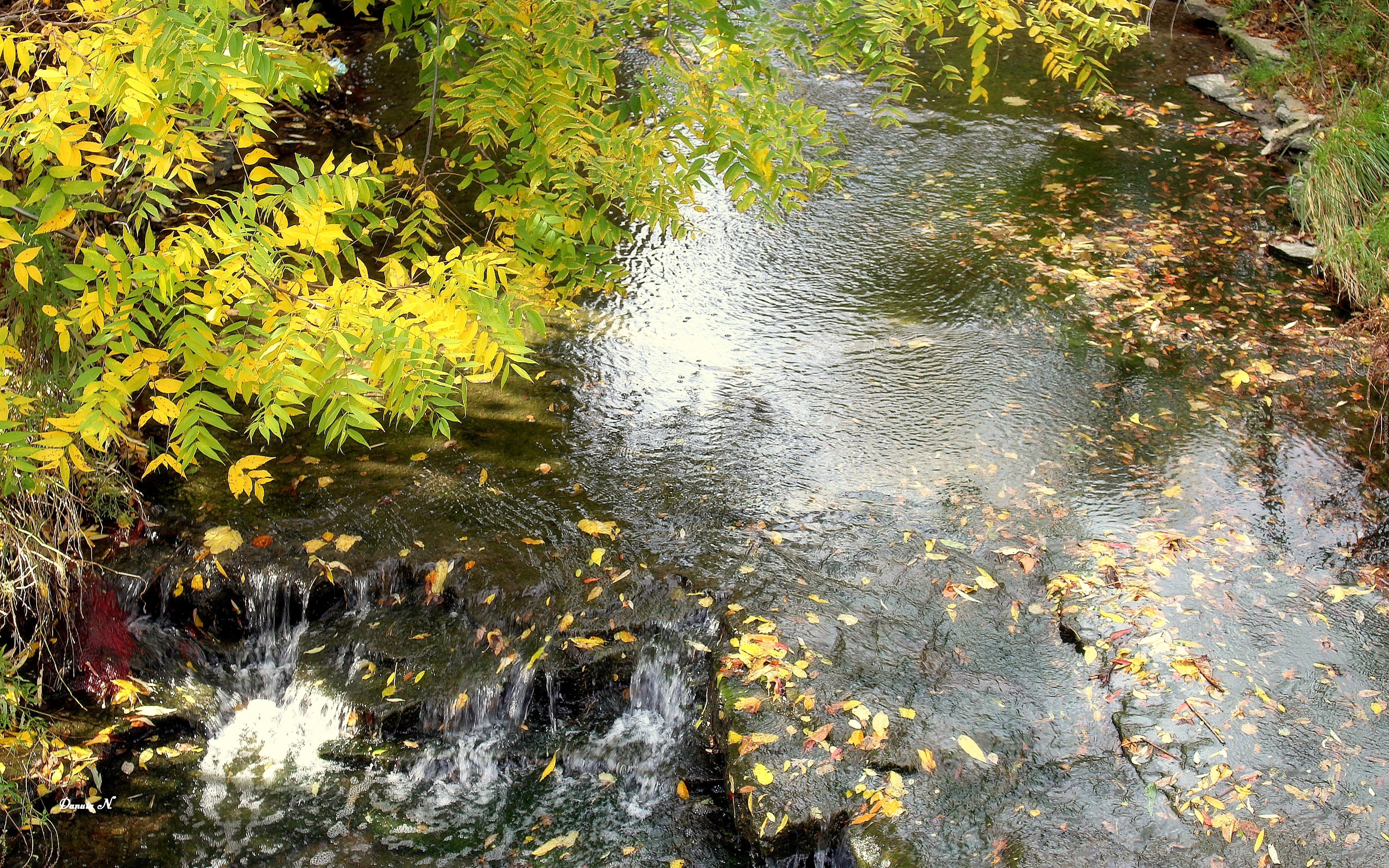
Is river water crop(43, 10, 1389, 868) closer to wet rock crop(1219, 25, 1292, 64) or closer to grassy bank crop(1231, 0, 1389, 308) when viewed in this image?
grassy bank crop(1231, 0, 1389, 308)

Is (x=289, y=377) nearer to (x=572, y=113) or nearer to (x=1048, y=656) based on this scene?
(x=572, y=113)

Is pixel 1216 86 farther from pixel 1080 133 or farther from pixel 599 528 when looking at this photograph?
pixel 599 528

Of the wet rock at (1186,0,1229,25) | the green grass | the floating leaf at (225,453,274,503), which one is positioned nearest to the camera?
the floating leaf at (225,453,274,503)

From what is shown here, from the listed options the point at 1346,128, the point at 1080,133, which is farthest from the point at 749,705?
the point at 1080,133

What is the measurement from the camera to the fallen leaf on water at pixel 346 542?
480 centimetres

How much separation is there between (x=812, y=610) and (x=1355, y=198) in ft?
16.8

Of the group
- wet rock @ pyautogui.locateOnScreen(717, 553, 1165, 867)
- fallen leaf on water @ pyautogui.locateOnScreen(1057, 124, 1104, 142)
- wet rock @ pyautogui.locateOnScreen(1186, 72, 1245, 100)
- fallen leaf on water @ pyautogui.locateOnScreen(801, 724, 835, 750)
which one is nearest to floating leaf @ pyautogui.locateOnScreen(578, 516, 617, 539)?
wet rock @ pyautogui.locateOnScreen(717, 553, 1165, 867)

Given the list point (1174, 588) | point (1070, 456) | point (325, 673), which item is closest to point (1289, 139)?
point (1070, 456)

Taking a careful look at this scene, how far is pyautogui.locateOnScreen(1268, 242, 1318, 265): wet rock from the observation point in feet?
22.5

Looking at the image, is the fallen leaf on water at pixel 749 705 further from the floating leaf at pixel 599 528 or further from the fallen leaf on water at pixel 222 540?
the fallen leaf on water at pixel 222 540

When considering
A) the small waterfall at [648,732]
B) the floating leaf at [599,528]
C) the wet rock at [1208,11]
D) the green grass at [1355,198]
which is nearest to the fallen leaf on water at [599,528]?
the floating leaf at [599,528]

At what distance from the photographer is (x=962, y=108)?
915cm

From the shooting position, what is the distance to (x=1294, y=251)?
6.91 meters

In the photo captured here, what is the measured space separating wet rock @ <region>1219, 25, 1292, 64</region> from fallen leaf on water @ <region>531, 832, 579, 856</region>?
28.8 feet
